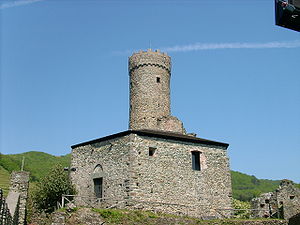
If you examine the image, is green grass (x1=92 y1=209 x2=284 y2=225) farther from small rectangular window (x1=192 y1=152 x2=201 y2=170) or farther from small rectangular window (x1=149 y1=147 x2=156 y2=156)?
small rectangular window (x1=192 y1=152 x2=201 y2=170)

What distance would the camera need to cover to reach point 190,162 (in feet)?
89.2

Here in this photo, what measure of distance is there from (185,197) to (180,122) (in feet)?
26.6

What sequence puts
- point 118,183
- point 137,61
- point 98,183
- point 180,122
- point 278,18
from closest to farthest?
point 278,18 → point 118,183 → point 98,183 → point 180,122 → point 137,61

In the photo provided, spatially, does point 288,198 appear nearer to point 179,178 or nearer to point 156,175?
point 179,178

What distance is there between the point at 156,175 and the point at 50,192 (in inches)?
289

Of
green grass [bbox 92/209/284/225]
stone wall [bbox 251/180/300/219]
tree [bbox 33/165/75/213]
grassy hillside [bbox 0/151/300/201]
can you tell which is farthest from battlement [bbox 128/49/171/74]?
green grass [bbox 92/209/284/225]

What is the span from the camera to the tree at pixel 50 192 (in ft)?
84.7

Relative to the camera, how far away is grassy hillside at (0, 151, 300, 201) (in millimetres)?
44716

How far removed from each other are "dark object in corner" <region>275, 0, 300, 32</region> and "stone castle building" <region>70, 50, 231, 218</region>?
20090 millimetres

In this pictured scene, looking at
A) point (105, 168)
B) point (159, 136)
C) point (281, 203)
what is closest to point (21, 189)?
point (105, 168)

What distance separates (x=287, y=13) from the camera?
4.92 meters

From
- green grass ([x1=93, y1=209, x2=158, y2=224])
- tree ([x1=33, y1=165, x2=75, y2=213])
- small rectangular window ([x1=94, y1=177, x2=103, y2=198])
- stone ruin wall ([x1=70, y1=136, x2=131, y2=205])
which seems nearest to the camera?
green grass ([x1=93, y1=209, x2=158, y2=224])

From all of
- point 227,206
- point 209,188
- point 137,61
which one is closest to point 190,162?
point 209,188

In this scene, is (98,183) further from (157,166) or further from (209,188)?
(209,188)
